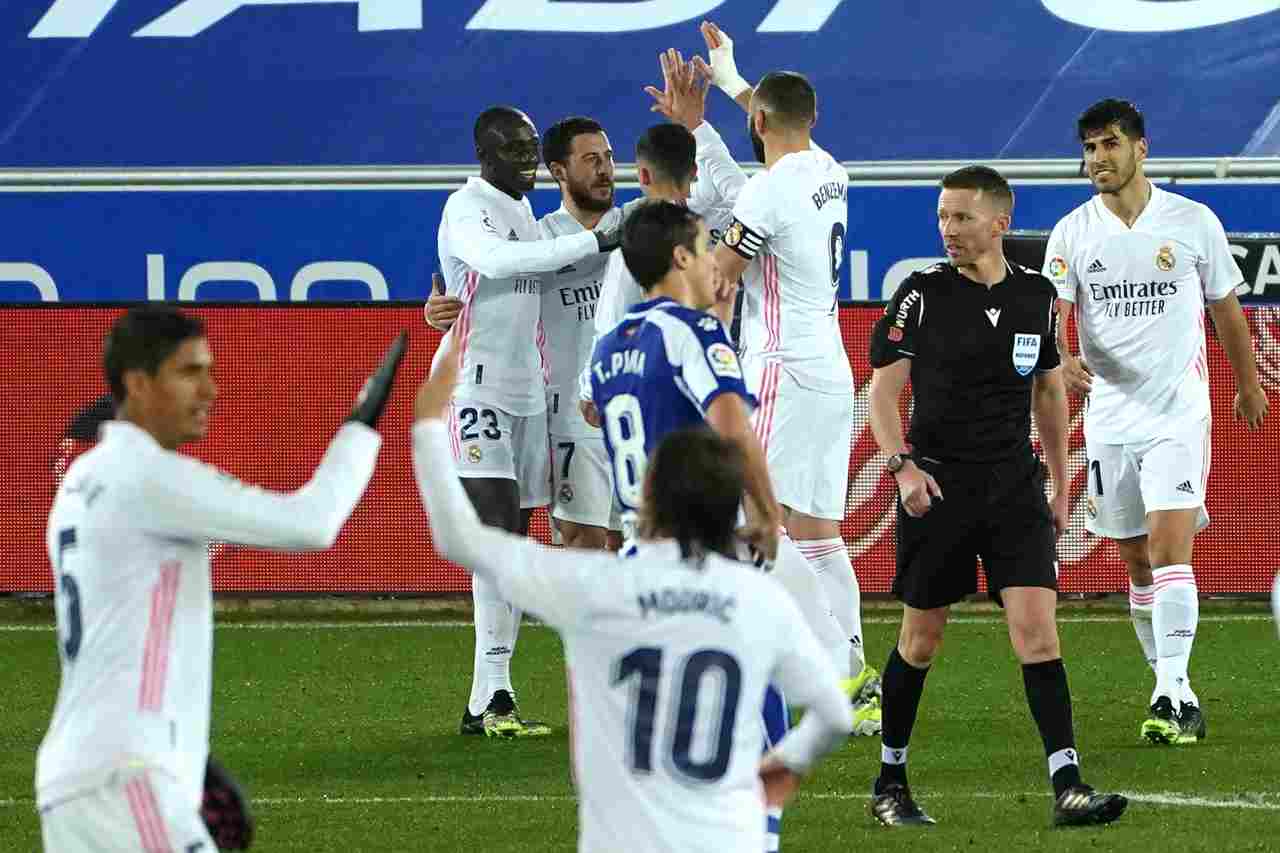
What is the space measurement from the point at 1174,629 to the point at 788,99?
248 cm

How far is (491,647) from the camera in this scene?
852cm

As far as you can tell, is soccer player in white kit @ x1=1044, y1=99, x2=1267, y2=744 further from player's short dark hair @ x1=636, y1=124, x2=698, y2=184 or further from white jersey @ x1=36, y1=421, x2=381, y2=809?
white jersey @ x1=36, y1=421, x2=381, y2=809

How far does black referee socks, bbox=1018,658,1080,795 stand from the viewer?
645 cm

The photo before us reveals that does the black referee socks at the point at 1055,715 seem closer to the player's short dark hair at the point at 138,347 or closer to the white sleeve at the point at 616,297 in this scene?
the white sleeve at the point at 616,297

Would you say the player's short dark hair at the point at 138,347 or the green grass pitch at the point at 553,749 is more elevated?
the player's short dark hair at the point at 138,347

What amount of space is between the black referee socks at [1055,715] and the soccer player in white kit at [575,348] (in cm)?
260

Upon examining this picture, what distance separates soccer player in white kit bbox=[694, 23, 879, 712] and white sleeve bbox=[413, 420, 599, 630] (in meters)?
4.05

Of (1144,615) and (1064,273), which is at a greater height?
(1064,273)

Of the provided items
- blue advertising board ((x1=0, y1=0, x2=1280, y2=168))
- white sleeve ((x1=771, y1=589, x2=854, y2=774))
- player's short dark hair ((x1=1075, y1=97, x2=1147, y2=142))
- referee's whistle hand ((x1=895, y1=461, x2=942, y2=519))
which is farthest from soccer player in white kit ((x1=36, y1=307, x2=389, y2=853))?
blue advertising board ((x1=0, y1=0, x2=1280, y2=168))

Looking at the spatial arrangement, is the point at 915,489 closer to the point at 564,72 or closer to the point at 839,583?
the point at 839,583

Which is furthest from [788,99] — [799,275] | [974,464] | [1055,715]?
[1055,715]

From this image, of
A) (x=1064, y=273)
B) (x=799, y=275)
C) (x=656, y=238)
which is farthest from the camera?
(x=1064, y=273)

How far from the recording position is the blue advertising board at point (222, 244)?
54.6 ft

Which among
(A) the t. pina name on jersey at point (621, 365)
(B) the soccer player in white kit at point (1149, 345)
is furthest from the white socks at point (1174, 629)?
(A) the t. pina name on jersey at point (621, 365)
